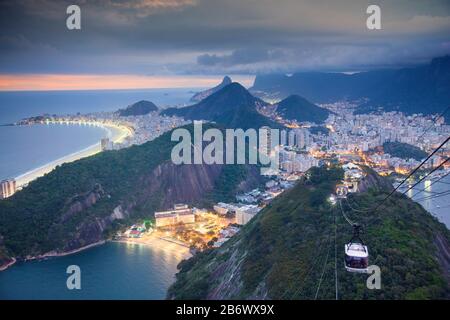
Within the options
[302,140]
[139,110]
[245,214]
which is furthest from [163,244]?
[139,110]

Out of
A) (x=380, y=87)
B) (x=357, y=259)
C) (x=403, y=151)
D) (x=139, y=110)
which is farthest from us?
(x=380, y=87)

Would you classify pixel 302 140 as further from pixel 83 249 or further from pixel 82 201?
pixel 83 249

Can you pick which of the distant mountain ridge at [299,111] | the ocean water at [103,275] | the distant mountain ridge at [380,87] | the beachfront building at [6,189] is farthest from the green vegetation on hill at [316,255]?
the distant mountain ridge at [380,87]

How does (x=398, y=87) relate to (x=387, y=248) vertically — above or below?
above

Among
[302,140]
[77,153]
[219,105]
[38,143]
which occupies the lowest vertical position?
[77,153]
